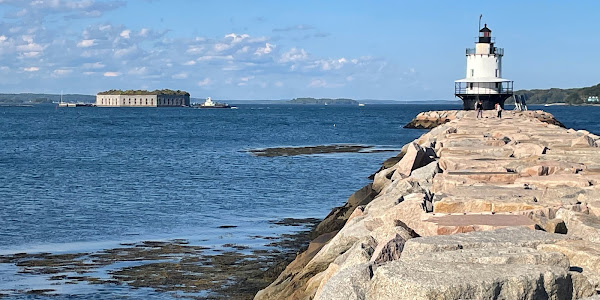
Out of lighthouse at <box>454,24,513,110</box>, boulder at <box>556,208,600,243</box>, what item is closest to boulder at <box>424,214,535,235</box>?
boulder at <box>556,208,600,243</box>

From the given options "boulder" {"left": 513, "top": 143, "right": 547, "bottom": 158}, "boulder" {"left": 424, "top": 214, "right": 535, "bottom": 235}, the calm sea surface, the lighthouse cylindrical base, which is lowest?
the calm sea surface

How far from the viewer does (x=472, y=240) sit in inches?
218

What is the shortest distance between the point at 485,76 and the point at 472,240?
4699 centimetres

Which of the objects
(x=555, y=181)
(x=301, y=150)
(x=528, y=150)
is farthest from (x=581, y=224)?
(x=301, y=150)

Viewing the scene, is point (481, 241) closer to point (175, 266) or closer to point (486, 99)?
point (175, 266)

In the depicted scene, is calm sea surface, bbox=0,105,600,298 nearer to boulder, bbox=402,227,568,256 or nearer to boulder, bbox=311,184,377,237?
boulder, bbox=311,184,377,237

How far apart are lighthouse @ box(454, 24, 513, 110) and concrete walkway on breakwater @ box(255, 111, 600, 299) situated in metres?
39.4

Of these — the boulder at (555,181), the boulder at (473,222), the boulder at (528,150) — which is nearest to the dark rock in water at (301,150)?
the boulder at (528,150)

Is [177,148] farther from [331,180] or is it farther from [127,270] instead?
[127,270]

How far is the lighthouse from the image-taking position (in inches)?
2002

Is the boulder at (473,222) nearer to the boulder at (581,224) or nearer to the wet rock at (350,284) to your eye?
the boulder at (581,224)

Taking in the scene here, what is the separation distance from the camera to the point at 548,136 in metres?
16.5

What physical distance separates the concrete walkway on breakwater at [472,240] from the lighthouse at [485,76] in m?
39.4

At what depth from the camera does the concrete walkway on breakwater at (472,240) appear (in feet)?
14.7
